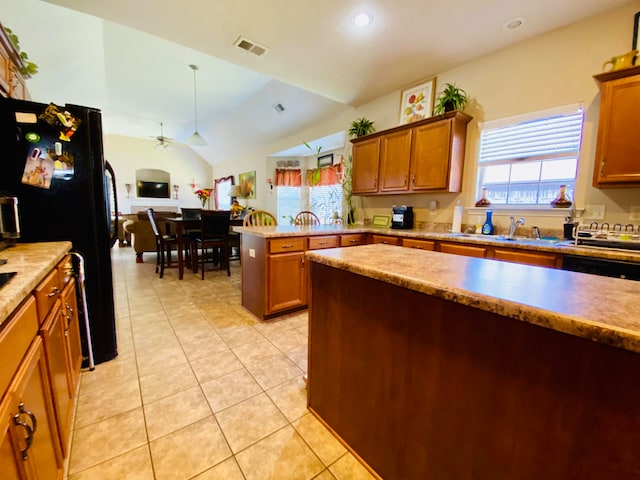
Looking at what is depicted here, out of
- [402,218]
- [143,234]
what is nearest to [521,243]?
[402,218]

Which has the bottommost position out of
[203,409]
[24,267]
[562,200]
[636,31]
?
[203,409]

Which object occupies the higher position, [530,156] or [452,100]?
[452,100]

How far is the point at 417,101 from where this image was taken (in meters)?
3.28

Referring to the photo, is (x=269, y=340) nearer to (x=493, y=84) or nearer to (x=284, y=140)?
(x=493, y=84)

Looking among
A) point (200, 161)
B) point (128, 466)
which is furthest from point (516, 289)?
point (200, 161)

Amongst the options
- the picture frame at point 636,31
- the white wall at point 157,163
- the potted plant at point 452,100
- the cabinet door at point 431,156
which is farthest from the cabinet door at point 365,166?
the white wall at point 157,163

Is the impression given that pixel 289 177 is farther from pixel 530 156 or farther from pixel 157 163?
pixel 157 163

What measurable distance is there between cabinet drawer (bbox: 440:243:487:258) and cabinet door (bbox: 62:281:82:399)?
2702 millimetres

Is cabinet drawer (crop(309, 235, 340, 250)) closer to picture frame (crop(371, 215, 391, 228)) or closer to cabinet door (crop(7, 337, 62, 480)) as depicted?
picture frame (crop(371, 215, 391, 228))

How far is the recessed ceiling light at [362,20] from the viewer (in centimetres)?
220

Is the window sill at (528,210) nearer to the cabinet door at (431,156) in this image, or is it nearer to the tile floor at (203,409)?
the cabinet door at (431,156)

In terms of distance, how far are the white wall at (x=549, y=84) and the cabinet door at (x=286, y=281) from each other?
180 centimetres

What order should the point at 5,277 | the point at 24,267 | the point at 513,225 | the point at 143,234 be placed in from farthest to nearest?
the point at 143,234 → the point at 513,225 → the point at 24,267 → the point at 5,277

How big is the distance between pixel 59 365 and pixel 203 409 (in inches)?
28.0
